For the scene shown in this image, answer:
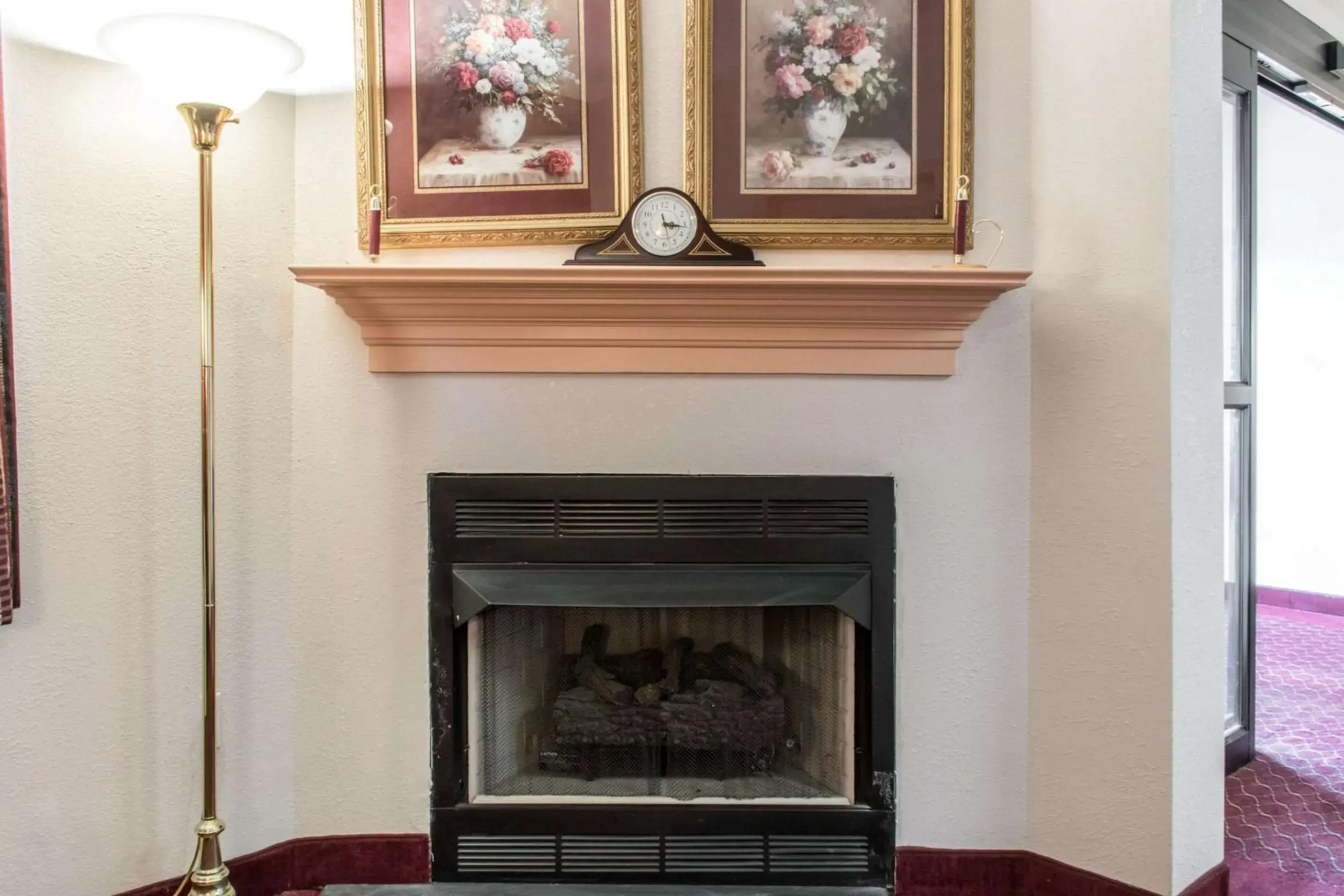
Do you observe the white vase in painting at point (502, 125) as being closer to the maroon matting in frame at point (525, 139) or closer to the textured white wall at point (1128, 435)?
the maroon matting in frame at point (525, 139)

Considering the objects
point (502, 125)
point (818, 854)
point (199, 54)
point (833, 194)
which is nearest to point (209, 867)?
point (818, 854)

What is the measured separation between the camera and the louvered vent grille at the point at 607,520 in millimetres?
1668

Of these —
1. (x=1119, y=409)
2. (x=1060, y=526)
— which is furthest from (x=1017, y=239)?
(x=1060, y=526)

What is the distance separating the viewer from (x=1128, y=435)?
158cm

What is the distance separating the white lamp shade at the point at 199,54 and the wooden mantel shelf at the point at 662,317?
315 millimetres

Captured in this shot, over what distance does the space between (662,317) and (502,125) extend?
1.72 ft

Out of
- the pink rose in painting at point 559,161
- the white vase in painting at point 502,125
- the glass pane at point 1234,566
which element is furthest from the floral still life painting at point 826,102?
the glass pane at point 1234,566

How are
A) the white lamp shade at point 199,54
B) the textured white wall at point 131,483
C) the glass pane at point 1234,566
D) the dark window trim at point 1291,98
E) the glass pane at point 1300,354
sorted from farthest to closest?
1. the glass pane at point 1300,354
2. the dark window trim at point 1291,98
3. the glass pane at point 1234,566
4. the textured white wall at point 131,483
5. the white lamp shade at point 199,54

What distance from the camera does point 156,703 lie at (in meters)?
1.63

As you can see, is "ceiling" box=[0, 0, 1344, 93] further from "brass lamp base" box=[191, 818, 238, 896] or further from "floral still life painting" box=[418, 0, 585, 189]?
"brass lamp base" box=[191, 818, 238, 896]

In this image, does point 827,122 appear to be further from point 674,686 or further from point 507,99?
point 674,686

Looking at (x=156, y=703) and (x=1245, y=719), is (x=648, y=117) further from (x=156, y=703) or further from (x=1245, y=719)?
(x=1245, y=719)

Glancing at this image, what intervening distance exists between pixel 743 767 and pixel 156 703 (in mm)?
1172

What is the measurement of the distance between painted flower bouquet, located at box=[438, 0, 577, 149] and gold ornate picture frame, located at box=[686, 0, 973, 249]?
0.28 metres
